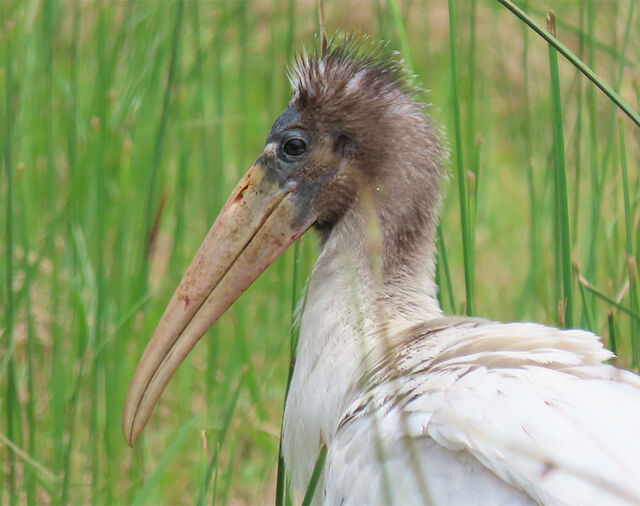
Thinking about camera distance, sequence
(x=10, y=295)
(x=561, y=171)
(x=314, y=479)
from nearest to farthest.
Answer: (x=314, y=479), (x=561, y=171), (x=10, y=295)

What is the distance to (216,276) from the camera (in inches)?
120

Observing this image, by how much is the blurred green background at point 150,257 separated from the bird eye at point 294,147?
354mm

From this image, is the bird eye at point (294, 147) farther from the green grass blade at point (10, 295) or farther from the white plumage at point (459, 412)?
the green grass blade at point (10, 295)

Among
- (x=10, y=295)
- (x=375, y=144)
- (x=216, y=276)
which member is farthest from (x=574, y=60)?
(x=10, y=295)

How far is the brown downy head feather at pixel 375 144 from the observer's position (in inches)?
118

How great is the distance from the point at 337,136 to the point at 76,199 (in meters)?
1.16

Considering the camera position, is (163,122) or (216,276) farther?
(163,122)

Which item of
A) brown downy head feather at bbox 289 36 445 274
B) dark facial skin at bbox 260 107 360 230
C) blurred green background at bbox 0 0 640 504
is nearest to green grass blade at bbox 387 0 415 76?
blurred green background at bbox 0 0 640 504

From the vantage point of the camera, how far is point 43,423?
12.6 feet

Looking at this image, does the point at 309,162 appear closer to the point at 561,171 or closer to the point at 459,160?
the point at 459,160

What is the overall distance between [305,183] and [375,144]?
20 centimetres

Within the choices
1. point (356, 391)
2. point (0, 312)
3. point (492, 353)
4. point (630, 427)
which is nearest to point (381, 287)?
point (356, 391)

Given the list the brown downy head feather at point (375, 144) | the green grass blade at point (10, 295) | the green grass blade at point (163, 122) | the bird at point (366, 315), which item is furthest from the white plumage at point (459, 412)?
the green grass blade at point (10, 295)

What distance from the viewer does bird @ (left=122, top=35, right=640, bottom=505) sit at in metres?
2.34
